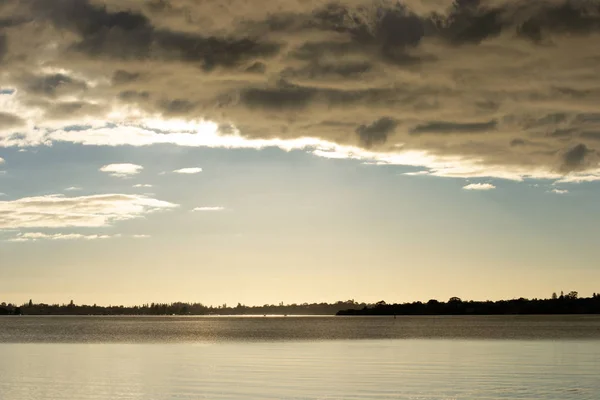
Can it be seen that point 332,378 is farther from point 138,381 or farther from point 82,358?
point 82,358

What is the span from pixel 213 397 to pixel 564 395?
Answer: 21.9 metres

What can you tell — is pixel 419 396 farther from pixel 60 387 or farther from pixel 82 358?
pixel 82 358

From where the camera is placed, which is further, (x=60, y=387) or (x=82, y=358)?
(x=82, y=358)

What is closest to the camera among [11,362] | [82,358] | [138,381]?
[138,381]

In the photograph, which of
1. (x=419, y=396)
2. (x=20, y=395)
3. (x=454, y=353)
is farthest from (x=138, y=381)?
(x=454, y=353)

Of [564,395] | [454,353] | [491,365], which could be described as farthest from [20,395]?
[454,353]

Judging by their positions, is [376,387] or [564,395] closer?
[564,395]

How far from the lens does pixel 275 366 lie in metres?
77.9

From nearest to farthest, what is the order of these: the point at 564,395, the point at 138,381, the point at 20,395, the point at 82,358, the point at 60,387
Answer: the point at 564,395
the point at 20,395
the point at 60,387
the point at 138,381
the point at 82,358

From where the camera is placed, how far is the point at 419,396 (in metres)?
51.5

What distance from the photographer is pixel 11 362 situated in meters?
84.9

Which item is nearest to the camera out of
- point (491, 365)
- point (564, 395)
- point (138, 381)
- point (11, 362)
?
point (564, 395)

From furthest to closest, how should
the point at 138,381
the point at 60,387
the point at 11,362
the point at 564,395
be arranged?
the point at 11,362
the point at 138,381
the point at 60,387
the point at 564,395

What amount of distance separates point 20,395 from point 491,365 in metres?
42.9
